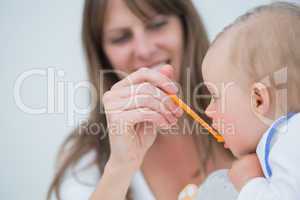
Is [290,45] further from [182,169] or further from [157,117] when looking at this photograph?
[182,169]

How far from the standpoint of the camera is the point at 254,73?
595 mm

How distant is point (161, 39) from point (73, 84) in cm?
32

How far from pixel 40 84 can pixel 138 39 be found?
35 centimetres

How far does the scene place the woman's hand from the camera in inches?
29.4

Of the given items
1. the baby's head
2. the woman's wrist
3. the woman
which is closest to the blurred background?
the woman

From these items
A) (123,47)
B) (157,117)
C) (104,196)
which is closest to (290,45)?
(157,117)

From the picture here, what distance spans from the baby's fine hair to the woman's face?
0.45 m

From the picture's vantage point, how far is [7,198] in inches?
47.6

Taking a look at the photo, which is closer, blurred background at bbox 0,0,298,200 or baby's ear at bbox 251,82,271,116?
baby's ear at bbox 251,82,271,116

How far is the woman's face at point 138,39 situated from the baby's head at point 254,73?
1.33 feet

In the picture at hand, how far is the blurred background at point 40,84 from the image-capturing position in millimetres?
1219

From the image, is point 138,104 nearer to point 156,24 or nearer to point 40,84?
point 156,24

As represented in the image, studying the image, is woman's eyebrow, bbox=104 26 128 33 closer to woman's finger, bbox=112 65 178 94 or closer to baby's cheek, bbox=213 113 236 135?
woman's finger, bbox=112 65 178 94

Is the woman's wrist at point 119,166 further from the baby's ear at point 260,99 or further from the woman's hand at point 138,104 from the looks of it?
the baby's ear at point 260,99
